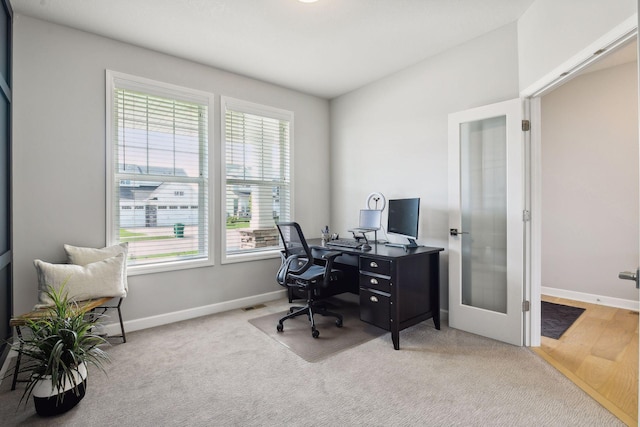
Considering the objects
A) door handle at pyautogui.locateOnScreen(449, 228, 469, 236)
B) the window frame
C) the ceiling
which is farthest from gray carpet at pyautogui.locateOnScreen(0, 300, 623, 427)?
the ceiling

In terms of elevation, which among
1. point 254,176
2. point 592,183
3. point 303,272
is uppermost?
point 254,176

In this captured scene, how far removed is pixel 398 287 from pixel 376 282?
0.68 ft

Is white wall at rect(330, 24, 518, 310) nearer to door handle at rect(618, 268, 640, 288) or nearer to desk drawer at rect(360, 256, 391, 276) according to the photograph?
desk drawer at rect(360, 256, 391, 276)

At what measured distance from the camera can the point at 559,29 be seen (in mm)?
2123

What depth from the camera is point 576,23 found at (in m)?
1.95

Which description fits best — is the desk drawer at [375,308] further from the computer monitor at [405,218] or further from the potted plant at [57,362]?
the potted plant at [57,362]

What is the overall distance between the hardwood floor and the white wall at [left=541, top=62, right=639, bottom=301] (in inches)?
20.7

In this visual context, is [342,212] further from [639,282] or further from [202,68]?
[639,282]

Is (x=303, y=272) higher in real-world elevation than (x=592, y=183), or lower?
lower

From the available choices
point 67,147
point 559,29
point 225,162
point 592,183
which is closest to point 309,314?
point 225,162

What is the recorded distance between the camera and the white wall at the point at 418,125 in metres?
2.85

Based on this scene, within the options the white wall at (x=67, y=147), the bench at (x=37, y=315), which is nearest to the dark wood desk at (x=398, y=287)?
the white wall at (x=67, y=147)

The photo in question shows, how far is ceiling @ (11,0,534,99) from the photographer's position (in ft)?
7.92

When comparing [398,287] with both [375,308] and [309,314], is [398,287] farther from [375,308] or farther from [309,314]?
[309,314]
